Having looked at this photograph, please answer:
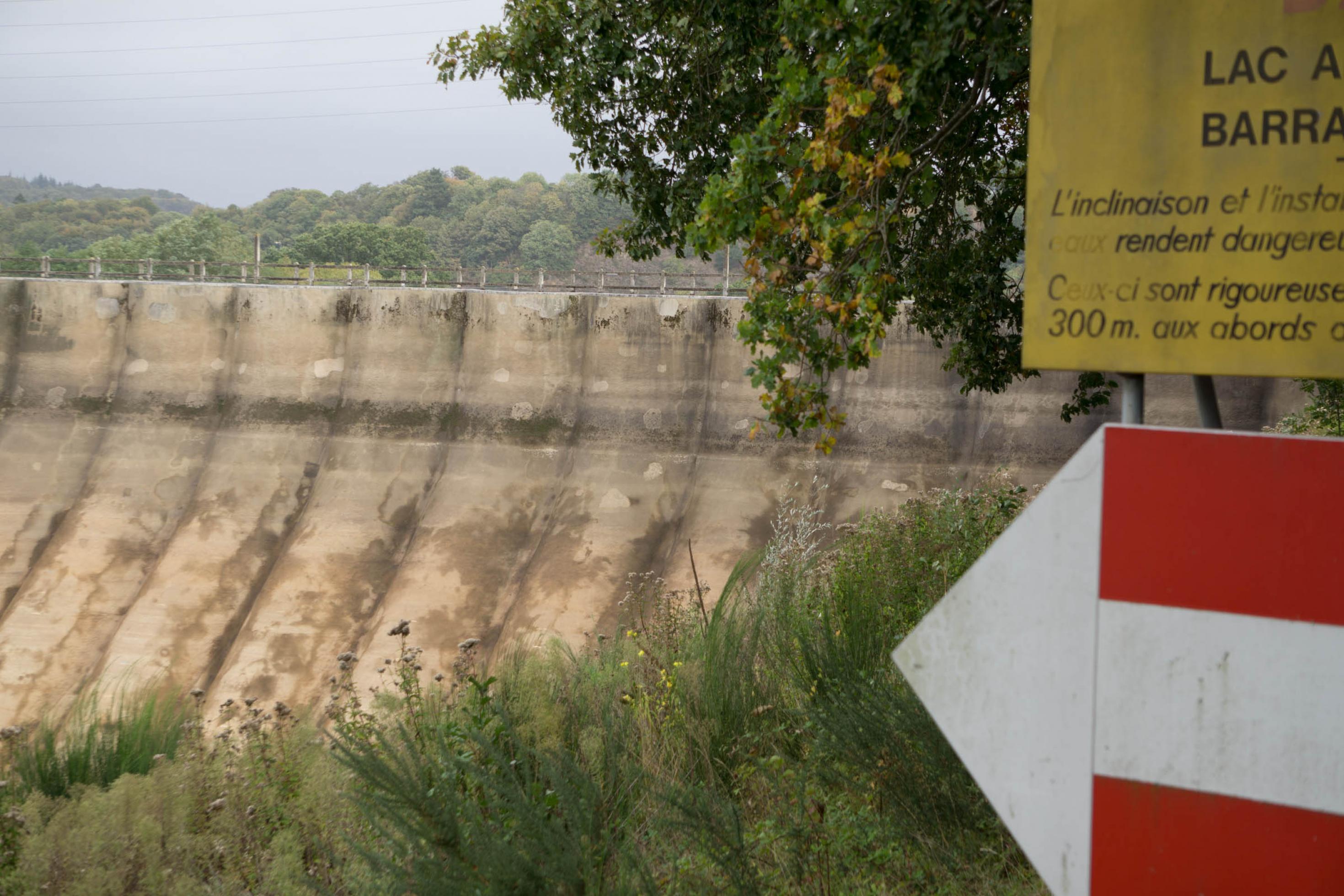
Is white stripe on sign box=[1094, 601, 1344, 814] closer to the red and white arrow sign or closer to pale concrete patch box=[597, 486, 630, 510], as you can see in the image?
the red and white arrow sign

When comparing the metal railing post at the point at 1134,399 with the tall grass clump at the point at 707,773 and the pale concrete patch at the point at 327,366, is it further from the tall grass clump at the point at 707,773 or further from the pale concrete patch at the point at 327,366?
the pale concrete patch at the point at 327,366

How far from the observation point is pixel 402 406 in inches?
554

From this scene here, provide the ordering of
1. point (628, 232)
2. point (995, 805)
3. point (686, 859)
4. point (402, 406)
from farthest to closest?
point (402, 406)
point (628, 232)
point (686, 859)
point (995, 805)

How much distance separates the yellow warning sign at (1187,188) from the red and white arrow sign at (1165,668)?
0.27 m

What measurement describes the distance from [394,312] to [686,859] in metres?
12.5

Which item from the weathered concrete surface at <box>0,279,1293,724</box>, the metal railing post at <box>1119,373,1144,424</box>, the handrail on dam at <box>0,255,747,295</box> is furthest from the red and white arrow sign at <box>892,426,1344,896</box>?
the handrail on dam at <box>0,255,747,295</box>

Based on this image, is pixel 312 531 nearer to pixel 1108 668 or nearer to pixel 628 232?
pixel 628 232

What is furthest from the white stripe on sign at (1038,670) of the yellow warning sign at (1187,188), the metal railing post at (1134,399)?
the yellow warning sign at (1187,188)

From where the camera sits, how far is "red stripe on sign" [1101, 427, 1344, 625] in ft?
5.33

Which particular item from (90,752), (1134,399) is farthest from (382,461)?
(1134,399)

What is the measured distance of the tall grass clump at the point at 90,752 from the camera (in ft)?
14.6

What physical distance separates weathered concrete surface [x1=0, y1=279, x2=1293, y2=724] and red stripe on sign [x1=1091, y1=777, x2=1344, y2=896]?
30.3 feet

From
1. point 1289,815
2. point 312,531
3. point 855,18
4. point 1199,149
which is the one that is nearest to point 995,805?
point 1289,815

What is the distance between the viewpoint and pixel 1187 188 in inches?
75.3
